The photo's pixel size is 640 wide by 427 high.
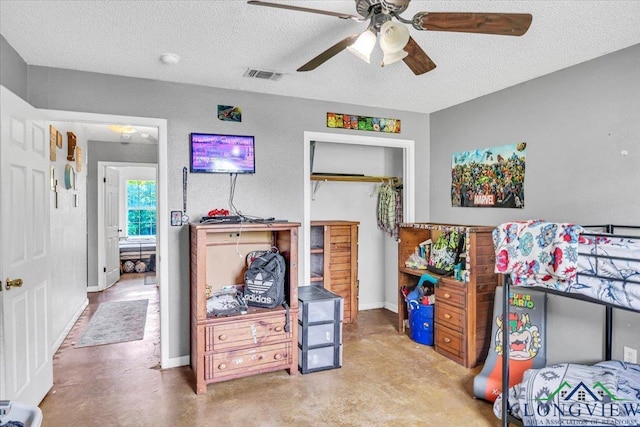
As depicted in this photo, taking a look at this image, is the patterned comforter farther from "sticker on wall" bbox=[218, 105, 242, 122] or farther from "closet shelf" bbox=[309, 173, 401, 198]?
"sticker on wall" bbox=[218, 105, 242, 122]

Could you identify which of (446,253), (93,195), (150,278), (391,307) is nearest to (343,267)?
(391,307)

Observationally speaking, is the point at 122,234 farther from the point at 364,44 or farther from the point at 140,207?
the point at 364,44

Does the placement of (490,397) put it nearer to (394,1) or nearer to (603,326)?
(603,326)

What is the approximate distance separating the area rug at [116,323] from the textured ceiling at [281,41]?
2.68 metres

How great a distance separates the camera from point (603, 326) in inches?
107

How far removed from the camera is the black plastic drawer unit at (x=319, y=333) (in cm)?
316

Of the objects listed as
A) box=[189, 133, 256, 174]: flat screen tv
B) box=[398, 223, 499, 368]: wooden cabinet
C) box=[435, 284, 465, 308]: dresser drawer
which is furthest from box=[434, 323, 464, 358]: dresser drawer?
box=[189, 133, 256, 174]: flat screen tv

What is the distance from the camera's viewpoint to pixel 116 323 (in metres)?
4.50

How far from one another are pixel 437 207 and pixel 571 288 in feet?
7.53

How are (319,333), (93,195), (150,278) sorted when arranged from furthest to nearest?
(150,278) < (93,195) < (319,333)

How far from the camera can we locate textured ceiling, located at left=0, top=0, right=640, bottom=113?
6.75ft

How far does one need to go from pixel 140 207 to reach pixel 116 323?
4890 mm

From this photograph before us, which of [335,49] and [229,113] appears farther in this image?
[229,113]

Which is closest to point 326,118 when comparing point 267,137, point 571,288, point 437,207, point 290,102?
point 290,102
